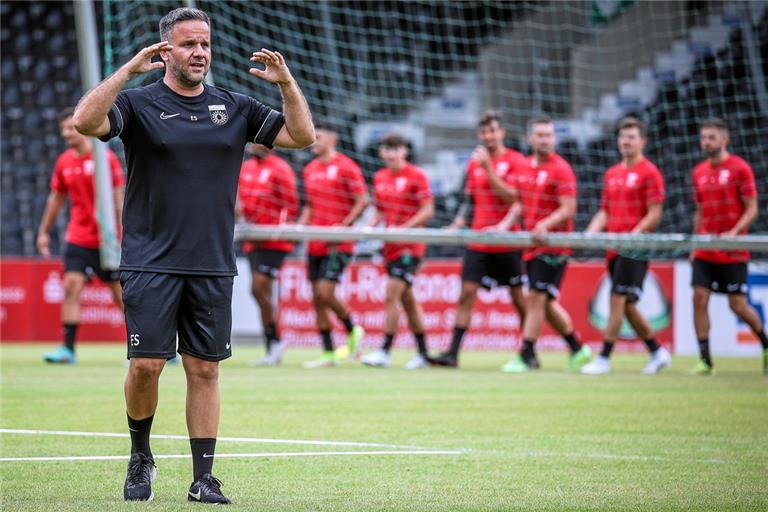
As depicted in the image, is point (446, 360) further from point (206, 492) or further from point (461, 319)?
point (206, 492)

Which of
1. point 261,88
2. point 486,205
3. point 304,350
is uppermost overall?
point 261,88

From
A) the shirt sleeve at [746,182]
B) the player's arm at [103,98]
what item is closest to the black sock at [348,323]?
the shirt sleeve at [746,182]

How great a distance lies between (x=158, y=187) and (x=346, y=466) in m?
1.90

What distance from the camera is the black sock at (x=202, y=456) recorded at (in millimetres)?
5629

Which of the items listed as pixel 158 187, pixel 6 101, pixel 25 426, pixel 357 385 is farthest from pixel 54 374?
pixel 6 101

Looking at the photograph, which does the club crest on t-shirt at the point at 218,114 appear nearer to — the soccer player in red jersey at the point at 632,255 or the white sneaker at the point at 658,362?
the soccer player in red jersey at the point at 632,255

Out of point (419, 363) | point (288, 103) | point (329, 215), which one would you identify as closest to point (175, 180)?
point (288, 103)

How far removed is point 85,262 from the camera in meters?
14.3

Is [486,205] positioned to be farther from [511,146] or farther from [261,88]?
[261,88]

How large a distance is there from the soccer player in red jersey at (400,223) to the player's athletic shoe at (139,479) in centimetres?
888

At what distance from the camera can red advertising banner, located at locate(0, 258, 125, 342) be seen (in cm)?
2009

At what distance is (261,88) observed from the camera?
2248cm

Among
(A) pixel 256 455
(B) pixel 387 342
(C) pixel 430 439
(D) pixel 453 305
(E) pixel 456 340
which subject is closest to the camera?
(A) pixel 256 455

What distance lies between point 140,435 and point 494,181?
8756 millimetres
